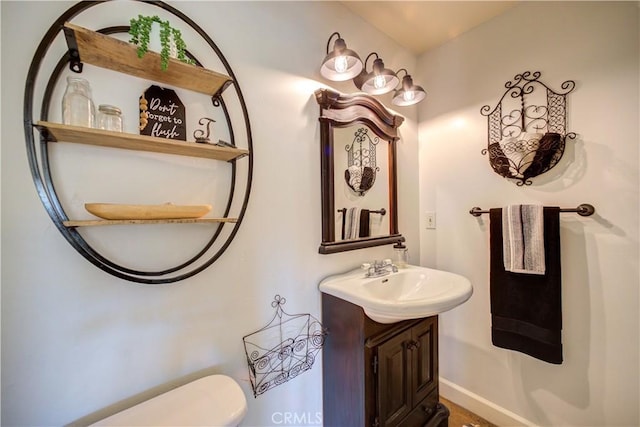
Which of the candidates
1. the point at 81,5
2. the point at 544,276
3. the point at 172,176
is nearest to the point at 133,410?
the point at 172,176

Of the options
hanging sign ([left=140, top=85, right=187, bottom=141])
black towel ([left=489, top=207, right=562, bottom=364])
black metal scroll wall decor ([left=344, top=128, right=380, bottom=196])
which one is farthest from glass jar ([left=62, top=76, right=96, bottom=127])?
black towel ([left=489, top=207, right=562, bottom=364])

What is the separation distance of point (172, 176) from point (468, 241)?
5.66 feet

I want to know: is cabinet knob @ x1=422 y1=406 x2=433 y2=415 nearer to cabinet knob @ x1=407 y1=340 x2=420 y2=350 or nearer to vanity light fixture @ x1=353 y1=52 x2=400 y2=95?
cabinet knob @ x1=407 y1=340 x2=420 y2=350

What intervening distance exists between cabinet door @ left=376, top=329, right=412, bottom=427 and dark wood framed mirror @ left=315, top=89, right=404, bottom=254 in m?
0.52

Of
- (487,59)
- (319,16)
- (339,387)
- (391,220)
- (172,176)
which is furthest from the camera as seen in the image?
(391,220)

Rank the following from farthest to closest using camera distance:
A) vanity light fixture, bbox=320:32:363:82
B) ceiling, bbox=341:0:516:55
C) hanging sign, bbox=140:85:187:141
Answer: ceiling, bbox=341:0:516:55 → vanity light fixture, bbox=320:32:363:82 → hanging sign, bbox=140:85:187:141

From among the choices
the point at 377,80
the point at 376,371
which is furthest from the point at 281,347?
the point at 377,80

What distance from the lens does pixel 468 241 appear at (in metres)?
1.67

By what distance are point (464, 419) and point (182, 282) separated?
1869 millimetres

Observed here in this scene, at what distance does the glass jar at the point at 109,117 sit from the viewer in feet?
2.49

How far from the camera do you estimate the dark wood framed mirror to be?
1.33m

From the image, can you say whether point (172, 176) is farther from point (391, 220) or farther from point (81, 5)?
point (391, 220)

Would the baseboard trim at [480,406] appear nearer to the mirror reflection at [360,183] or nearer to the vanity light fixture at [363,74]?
the mirror reflection at [360,183]

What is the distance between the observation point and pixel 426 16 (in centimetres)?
152
